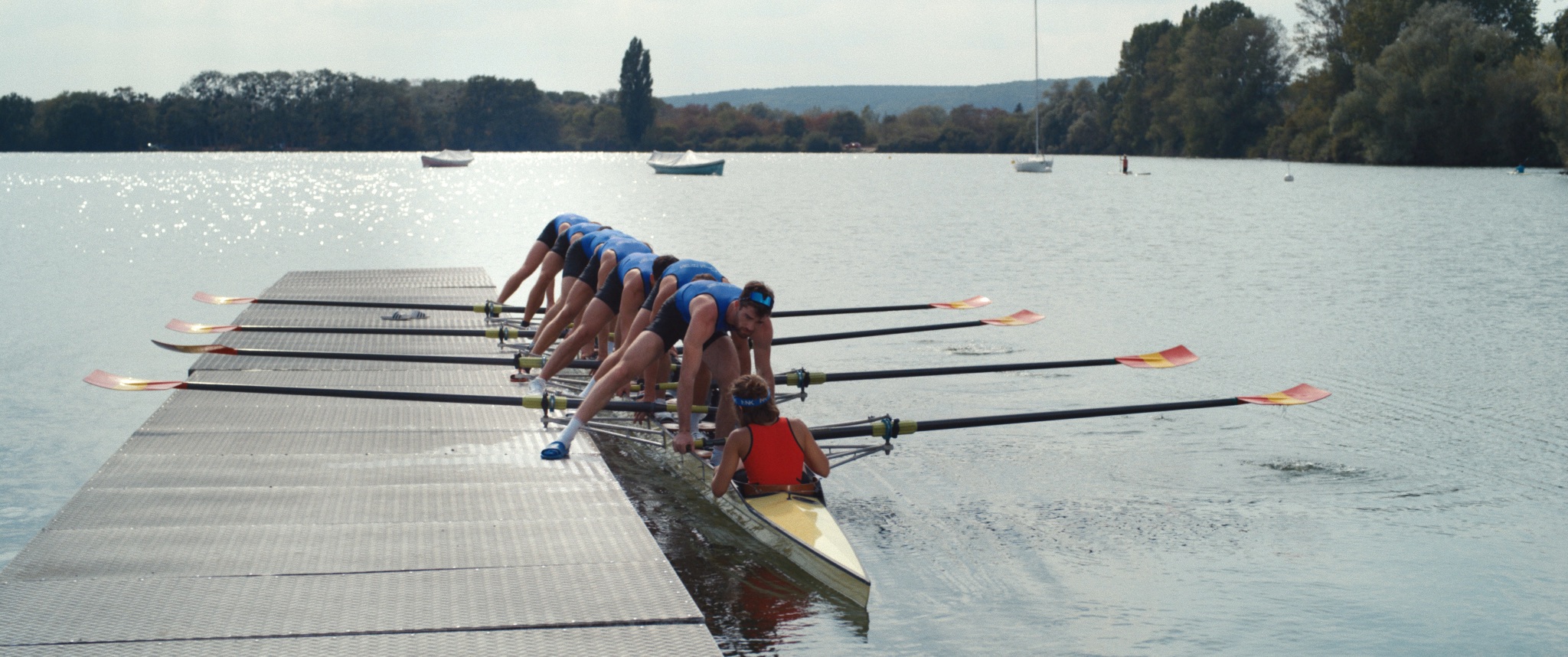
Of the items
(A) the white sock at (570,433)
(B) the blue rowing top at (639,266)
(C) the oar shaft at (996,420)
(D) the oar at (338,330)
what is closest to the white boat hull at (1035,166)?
(D) the oar at (338,330)

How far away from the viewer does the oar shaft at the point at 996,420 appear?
741 cm

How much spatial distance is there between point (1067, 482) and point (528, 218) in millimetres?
34270

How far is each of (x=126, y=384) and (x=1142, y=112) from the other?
3979 inches

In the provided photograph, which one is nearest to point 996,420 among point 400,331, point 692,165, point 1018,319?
point 1018,319

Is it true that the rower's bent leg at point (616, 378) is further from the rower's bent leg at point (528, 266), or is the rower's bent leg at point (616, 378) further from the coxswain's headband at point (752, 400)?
the rower's bent leg at point (528, 266)

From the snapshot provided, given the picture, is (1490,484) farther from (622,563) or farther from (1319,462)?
(622,563)

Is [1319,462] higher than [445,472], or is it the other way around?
[445,472]

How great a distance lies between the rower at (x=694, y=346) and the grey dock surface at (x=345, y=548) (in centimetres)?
42

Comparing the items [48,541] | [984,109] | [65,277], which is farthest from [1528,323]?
[984,109]

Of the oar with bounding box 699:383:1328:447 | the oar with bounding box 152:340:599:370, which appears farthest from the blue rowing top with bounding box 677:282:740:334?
the oar with bounding box 152:340:599:370

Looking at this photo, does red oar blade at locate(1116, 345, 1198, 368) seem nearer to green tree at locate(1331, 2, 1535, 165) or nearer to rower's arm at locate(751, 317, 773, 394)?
rower's arm at locate(751, 317, 773, 394)

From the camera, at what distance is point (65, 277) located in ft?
78.8

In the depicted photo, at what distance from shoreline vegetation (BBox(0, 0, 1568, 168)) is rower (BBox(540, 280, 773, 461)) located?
53213mm

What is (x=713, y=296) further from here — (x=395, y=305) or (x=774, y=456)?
(x=395, y=305)
